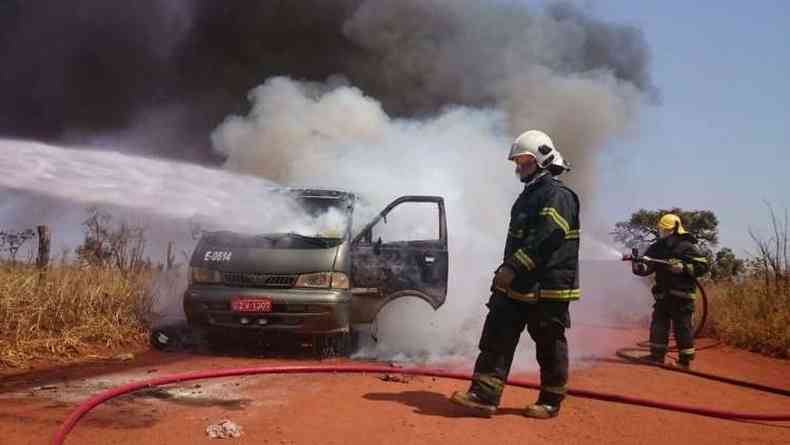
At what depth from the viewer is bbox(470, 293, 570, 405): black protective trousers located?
14.9ft

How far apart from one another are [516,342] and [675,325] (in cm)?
341

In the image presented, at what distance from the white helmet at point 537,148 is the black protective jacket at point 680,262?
3220 mm

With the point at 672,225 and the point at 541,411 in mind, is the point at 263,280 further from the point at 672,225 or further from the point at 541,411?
the point at 672,225

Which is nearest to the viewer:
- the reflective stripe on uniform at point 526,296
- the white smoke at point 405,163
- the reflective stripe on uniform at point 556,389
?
the reflective stripe on uniform at point 526,296

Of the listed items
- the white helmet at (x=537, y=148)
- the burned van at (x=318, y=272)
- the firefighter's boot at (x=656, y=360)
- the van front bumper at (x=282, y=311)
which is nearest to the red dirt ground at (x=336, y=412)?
the van front bumper at (x=282, y=311)

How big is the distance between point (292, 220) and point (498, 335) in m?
3.20

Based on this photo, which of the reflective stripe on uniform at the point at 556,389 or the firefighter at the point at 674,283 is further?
the firefighter at the point at 674,283

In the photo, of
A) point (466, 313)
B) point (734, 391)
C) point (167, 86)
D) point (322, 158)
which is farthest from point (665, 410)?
point (167, 86)

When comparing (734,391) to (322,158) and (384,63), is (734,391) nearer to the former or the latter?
(322,158)

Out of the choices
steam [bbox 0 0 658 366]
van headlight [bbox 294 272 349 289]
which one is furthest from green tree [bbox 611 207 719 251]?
van headlight [bbox 294 272 349 289]

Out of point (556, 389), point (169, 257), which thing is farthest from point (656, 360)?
point (169, 257)

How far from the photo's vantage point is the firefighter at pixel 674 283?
23.3 feet

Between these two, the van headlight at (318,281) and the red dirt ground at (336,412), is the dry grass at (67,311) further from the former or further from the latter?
the van headlight at (318,281)

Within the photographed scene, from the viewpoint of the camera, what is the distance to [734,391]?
6121mm
